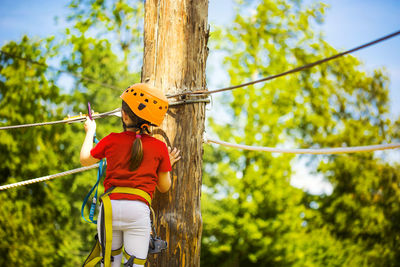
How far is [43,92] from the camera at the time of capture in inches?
555

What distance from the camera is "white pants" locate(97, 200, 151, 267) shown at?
2.20 meters

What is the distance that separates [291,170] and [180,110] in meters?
11.1

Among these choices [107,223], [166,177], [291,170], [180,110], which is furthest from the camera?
[291,170]

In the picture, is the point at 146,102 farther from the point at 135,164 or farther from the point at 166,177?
the point at 166,177

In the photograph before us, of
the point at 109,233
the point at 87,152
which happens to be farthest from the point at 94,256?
the point at 87,152

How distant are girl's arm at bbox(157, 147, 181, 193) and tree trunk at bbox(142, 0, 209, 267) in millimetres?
44

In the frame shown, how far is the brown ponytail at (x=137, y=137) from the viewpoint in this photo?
2.19 metres

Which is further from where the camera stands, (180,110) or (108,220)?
(180,110)

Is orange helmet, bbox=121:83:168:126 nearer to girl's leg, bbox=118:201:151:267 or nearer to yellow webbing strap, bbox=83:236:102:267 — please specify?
girl's leg, bbox=118:201:151:267

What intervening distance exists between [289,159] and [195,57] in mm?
10758

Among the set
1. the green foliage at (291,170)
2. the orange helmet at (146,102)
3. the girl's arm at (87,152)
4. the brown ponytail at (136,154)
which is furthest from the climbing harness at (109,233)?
the green foliage at (291,170)

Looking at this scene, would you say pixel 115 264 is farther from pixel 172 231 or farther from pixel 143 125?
pixel 143 125

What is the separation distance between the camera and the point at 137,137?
7.38ft

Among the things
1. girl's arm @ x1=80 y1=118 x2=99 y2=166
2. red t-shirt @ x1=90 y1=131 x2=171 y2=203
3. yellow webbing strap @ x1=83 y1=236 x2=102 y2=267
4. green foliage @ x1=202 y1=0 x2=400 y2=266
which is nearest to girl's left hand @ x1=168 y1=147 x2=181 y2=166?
red t-shirt @ x1=90 y1=131 x2=171 y2=203
